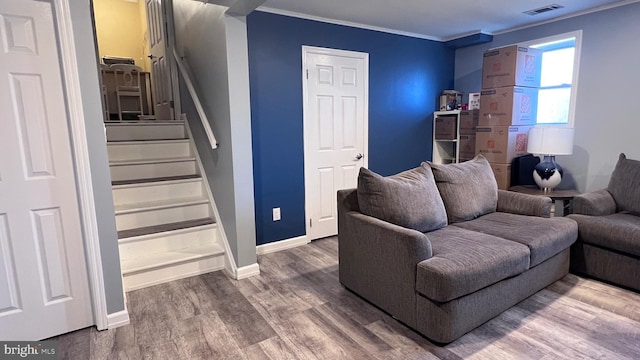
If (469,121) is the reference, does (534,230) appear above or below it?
below

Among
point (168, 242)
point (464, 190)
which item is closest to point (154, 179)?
point (168, 242)

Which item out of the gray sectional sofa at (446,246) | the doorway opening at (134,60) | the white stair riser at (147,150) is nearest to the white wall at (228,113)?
the white stair riser at (147,150)

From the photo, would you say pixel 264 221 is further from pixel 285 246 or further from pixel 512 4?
pixel 512 4

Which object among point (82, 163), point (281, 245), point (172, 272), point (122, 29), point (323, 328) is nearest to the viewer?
point (82, 163)

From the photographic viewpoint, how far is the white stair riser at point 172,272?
2662mm

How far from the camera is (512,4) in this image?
10.5 feet

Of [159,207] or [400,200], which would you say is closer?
[400,200]

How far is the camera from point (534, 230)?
7.88ft

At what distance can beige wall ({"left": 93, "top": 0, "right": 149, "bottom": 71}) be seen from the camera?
5.60 m

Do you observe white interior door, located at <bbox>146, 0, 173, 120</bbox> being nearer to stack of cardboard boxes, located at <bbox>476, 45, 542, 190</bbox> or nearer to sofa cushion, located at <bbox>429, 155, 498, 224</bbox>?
sofa cushion, located at <bbox>429, 155, 498, 224</bbox>

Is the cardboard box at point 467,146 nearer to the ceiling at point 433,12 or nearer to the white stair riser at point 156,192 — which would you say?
the ceiling at point 433,12

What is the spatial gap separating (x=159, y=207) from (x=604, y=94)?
427 cm

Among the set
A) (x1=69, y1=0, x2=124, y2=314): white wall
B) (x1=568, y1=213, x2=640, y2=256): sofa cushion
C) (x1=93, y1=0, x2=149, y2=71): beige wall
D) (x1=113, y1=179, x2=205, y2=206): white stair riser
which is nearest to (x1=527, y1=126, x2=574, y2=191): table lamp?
(x1=568, y1=213, x2=640, y2=256): sofa cushion

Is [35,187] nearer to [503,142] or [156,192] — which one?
[156,192]
